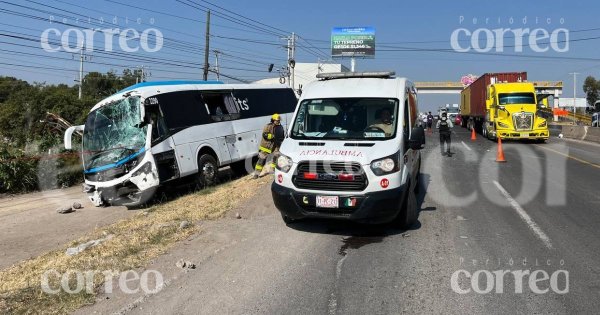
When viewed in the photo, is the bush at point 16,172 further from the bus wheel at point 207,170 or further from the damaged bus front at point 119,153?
the bus wheel at point 207,170

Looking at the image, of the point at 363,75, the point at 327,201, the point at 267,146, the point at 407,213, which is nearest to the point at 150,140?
the point at 267,146

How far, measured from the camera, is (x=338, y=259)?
6055 millimetres

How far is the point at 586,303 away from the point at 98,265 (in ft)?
17.4

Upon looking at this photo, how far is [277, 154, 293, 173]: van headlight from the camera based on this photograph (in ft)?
23.1

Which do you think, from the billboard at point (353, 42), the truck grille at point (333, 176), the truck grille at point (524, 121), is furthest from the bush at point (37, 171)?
the billboard at point (353, 42)

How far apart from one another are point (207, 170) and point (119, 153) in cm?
263

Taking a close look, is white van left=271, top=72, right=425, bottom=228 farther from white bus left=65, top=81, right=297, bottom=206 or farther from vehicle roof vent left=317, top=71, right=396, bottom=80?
white bus left=65, top=81, right=297, bottom=206

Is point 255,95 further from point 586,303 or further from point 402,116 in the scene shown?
point 586,303

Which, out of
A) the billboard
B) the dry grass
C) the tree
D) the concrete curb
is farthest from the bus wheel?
the tree

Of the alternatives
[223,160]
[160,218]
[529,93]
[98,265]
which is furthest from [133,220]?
[529,93]

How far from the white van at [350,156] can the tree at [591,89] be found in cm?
9621

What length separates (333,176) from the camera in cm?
673

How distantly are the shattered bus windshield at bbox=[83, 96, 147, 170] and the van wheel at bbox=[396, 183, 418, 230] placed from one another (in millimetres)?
6836

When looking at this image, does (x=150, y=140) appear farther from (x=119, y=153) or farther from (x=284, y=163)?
(x=284, y=163)
